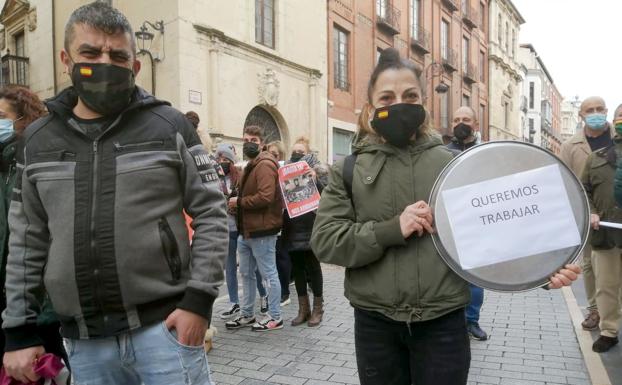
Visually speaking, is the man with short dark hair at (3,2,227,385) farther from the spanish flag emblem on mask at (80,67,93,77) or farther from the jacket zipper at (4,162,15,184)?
the jacket zipper at (4,162,15,184)

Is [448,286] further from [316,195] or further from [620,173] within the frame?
[316,195]

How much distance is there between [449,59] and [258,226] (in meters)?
25.5

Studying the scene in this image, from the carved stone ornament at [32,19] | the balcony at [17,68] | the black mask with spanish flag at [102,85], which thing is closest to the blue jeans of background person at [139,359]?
the black mask with spanish flag at [102,85]

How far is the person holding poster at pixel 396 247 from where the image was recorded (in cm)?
190

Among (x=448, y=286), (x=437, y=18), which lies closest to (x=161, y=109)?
(x=448, y=286)

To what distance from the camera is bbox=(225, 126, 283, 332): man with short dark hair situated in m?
5.11

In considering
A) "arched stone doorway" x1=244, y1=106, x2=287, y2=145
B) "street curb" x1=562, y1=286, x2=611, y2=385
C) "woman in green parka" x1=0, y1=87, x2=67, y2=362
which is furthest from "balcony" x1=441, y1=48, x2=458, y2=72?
"woman in green parka" x1=0, y1=87, x2=67, y2=362

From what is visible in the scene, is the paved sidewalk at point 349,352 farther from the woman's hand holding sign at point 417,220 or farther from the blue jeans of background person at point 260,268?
the woman's hand holding sign at point 417,220

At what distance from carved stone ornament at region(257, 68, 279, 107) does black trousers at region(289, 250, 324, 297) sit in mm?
9001

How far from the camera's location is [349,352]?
4.51m

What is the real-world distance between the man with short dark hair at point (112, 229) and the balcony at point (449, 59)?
86.9 ft

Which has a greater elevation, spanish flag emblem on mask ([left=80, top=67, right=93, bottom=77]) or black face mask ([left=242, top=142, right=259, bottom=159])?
spanish flag emblem on mask ([left=80, top=67, right=93, bottom=77])

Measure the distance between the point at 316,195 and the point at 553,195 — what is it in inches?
161

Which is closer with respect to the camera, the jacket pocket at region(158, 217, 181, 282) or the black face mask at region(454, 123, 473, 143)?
the jacket pocket at region(158, 217, 181, 282)
